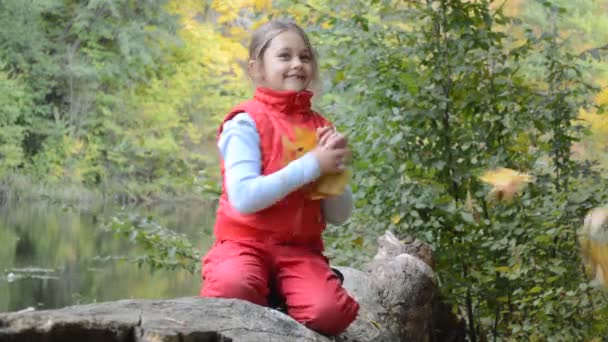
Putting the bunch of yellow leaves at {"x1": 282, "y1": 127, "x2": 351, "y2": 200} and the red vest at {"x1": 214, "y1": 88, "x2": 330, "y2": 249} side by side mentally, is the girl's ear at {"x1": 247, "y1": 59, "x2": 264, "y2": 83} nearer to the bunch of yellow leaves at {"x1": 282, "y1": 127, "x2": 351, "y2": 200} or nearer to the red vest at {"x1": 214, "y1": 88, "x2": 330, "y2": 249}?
Result: the red vest at {"x1": 214, "y1": 88, "x2": 330, "y2": 249}

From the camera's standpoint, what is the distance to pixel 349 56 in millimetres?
3521

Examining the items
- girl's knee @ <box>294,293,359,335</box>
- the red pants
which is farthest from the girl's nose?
girl's knee @ <box>294,293,359,335</box>

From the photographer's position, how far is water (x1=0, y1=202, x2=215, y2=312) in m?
7.44

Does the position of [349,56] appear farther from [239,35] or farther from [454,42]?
[239,35]

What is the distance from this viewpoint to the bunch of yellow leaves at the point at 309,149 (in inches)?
76.9

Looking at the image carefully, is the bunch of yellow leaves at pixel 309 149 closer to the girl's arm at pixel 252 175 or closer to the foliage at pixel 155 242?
the girl's arm at pixel 252 175

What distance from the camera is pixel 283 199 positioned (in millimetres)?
1952

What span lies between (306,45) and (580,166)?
57.4 inches

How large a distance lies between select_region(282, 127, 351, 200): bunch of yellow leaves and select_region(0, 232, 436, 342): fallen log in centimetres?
31

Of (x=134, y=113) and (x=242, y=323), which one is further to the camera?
(x=134, y=113)

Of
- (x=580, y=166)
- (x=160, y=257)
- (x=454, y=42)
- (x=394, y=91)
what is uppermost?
(x=454, y=42)

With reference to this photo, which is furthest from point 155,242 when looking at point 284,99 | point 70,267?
point 70,267

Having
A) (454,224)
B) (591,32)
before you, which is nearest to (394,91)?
(454,224)

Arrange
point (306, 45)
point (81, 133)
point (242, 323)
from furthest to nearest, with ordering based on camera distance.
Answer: point (81, 133), point (306, 45), point (242, 323)
